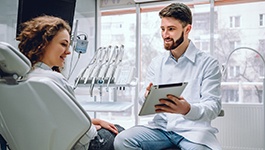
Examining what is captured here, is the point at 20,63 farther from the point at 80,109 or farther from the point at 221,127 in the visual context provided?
the point at 221,127

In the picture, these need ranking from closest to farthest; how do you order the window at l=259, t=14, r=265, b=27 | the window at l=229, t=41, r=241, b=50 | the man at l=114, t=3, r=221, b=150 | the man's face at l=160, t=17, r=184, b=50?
the man at l=114, t=3, r=221, b=150 → the man's face at l=160, t=17, r=184, b=50 → the window at l=259, t=14, r=265, b=27 → the window at l=229, t=41, r=241, b=50

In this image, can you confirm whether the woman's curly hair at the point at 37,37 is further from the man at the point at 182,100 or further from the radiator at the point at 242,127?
the radiator at the point at 242,127

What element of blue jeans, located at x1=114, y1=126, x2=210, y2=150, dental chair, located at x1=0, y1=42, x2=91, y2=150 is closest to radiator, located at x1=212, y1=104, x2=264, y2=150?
blue jeans, located at x1=114, y1=126, x2=210, y2=150

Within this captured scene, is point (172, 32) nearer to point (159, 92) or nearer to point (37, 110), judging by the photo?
point (159, 92)

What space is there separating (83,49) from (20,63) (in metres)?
1.64

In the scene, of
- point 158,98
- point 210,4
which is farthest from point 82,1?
point 158,98

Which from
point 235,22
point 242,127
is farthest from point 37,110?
point 235,22

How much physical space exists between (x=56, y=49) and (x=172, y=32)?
2.53 ft

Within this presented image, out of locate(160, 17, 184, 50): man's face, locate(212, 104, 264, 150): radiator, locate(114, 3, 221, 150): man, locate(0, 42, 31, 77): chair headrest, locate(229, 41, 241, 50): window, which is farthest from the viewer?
locate(229, 41, 241, 50): window

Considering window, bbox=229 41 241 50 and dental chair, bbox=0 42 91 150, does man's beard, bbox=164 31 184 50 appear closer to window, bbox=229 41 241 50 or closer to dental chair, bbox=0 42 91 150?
dental chair, bbox=0 42 91 150

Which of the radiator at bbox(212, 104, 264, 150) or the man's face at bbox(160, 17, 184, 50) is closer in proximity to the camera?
the man's face at bbox(160, 17, 184, 50)

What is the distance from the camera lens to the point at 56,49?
1.26m

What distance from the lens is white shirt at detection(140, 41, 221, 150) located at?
1366 mm

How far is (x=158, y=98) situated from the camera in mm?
1233
